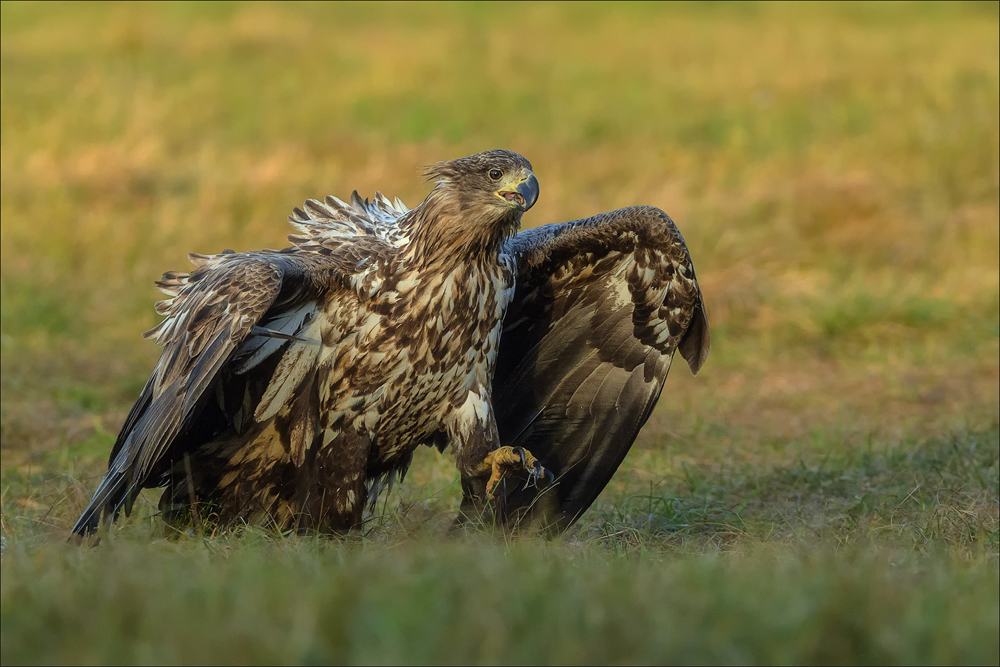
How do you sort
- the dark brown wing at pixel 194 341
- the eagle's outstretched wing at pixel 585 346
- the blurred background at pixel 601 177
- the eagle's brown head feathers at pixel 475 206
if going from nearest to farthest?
the dark brown wing at pixel 194 341, the eagle's brown head feathers at pixel 475 206, the eagle's outstretched wing at pixel 585 346, the blurred background at pixel 601 177

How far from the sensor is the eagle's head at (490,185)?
4207mm

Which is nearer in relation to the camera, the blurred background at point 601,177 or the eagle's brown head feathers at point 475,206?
the eagle's brown head feathers at point 475,206

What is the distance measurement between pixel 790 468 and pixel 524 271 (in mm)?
1727

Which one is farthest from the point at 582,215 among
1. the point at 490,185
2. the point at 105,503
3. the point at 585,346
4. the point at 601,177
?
the point at 105,503

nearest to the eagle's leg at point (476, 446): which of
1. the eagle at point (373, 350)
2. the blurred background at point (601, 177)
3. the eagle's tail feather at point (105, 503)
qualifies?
the eagle at point (373, 350)

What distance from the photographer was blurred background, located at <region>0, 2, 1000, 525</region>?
7.33m

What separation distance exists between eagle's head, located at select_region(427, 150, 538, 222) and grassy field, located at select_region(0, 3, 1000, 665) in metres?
0.20

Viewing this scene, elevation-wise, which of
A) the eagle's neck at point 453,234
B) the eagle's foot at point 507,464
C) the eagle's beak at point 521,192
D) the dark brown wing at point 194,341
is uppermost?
the eagle's beak at point 521,192

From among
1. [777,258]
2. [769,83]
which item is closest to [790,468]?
[777,258]

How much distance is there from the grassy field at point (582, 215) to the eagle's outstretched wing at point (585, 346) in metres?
0.26

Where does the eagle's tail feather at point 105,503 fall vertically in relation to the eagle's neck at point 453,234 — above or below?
below

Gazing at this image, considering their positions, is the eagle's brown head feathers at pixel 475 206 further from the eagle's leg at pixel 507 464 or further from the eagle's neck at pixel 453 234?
the eagle's leg at pixel 507 464

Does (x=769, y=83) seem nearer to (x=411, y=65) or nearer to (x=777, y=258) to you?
(x=411, y=65)

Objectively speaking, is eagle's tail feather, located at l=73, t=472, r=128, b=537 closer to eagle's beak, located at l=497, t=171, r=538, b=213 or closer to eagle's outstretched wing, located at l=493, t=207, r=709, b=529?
eagle's outstretched wing, located at l=493, t=207, r=709, b=529
